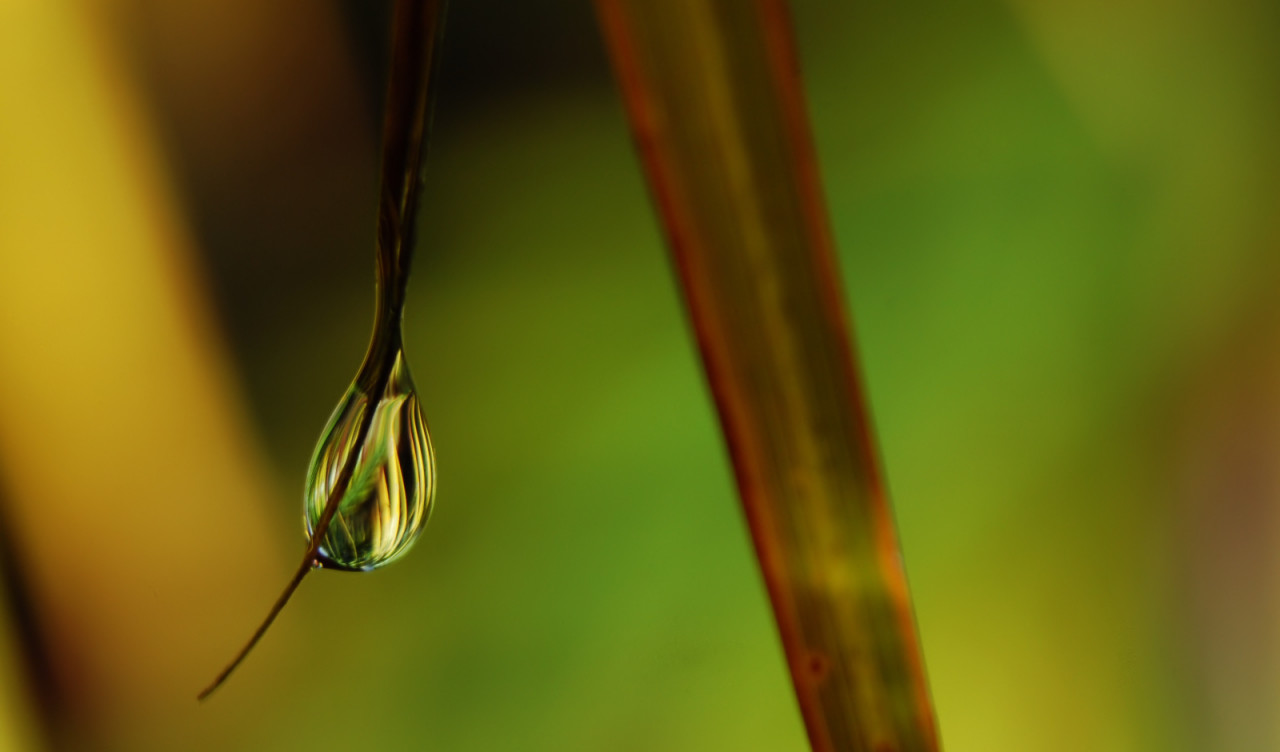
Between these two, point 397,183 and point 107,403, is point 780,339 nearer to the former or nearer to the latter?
point 397,183


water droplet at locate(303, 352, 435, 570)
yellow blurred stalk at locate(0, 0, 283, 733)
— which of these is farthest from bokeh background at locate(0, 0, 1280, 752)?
water droplet at locate(303, 352, 435, 570)

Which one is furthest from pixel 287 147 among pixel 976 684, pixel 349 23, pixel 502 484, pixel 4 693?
pixel 976 684

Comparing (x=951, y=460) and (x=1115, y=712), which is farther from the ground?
(x=951, y=460)

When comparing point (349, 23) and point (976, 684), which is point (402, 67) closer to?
point (349, 23)

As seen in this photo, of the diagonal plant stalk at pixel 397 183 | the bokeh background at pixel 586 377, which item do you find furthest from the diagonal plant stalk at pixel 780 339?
the bokeh background at pixel 586 377

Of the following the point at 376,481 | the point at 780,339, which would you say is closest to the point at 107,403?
the point at 376,481
